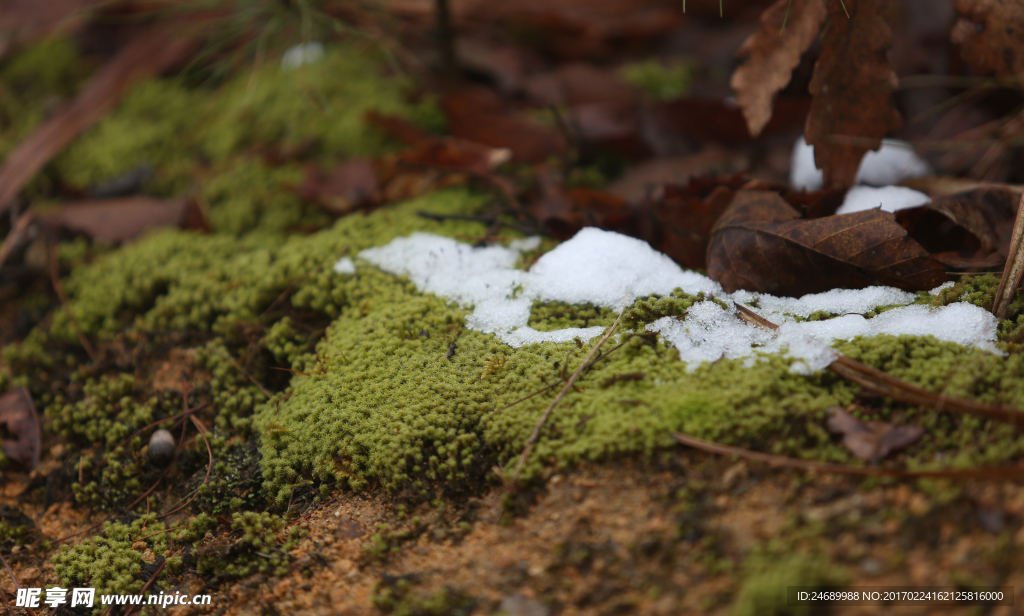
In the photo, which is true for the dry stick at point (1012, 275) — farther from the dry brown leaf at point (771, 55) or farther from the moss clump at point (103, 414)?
the moss clump at point (103, 414)

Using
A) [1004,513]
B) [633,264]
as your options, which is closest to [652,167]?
[633,264]

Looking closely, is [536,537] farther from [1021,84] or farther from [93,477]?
[1021,84]

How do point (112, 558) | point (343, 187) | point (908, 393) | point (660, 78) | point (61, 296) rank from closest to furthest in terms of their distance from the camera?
point (908, 393)
point (112, 558)
point (61, 296)
point (343, 187)
point (660, 78)

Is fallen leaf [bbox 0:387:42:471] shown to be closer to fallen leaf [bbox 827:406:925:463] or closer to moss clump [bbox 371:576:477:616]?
moss clump [bbox 371:576:477:616]

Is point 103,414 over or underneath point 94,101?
underneath

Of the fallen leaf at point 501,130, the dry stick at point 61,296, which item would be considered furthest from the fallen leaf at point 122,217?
the fallen leaf at point 501,130

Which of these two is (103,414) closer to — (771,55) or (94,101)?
(94,101)

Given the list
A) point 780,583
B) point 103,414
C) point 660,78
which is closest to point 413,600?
point 780,583

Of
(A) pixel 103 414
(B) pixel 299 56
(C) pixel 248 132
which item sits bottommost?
(A) pixel 103 414
